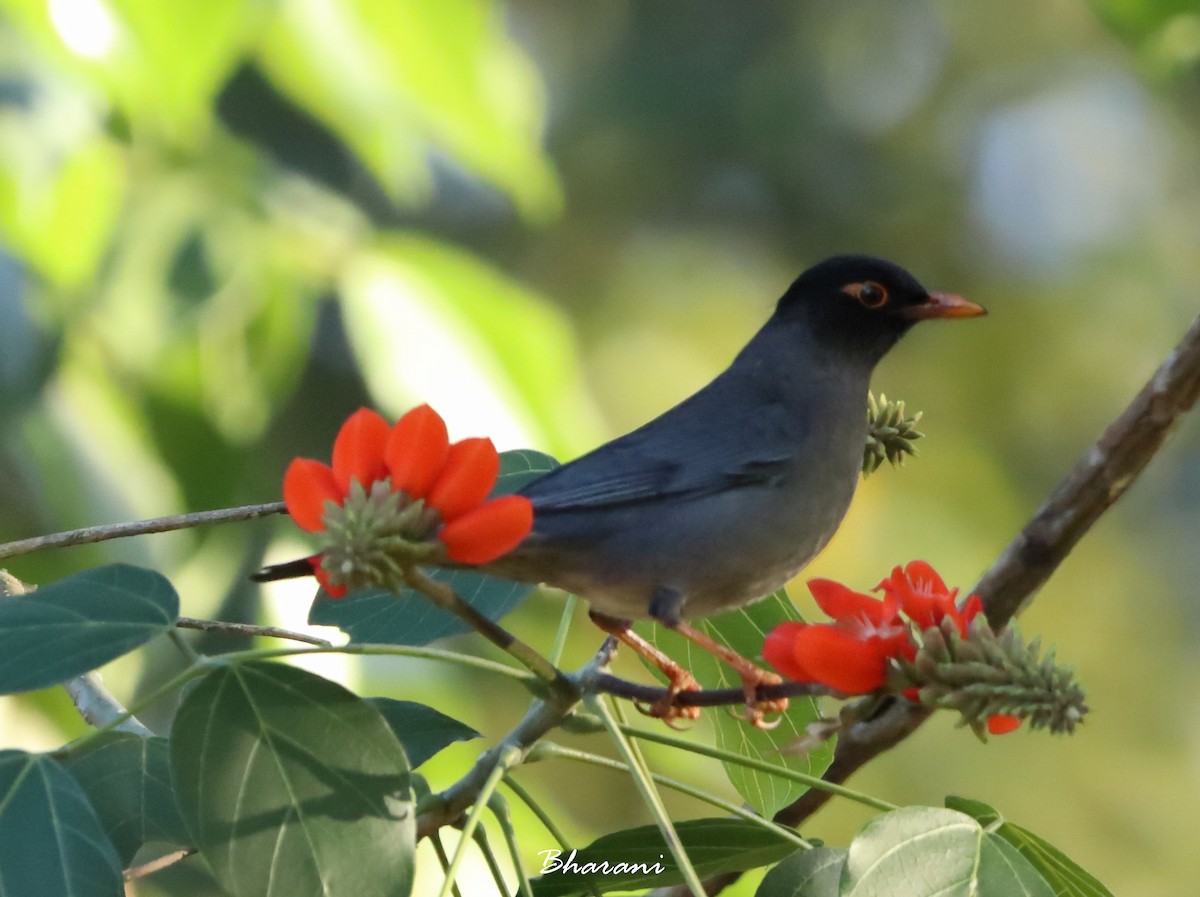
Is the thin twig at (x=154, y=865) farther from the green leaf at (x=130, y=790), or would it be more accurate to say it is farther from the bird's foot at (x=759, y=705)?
the bird's foot at (x=759, y=705)

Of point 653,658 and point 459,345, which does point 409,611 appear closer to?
point 653,658

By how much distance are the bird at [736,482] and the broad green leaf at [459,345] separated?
53 cm

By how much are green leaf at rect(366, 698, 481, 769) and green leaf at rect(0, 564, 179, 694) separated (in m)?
0.57

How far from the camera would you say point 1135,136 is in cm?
1381

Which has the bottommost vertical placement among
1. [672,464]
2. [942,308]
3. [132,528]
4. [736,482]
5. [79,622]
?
[79,622]

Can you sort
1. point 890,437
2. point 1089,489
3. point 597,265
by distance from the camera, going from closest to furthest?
1. point 1089,489
2. point 890,437
3. point 597,265

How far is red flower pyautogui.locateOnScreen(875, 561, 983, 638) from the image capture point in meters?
2.08

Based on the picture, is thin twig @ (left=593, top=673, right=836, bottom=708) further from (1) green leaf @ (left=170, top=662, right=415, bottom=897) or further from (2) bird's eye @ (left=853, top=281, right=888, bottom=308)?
(2) bird's eye @ (left=853, top=281, right=888, bottom=308)

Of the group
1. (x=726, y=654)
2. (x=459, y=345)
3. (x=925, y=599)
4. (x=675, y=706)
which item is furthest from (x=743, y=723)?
(x=459, y=345)

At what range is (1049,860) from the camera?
254 centimetres

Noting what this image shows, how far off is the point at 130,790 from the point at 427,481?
0.87 m

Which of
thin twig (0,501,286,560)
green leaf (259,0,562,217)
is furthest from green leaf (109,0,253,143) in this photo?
thin twig (0,501,286,560)

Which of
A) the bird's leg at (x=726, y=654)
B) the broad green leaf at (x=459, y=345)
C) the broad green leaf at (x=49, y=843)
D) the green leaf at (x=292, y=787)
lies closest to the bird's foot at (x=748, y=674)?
the bird's leg at (x=726, y=654)

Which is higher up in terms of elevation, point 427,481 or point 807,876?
point 427,481
